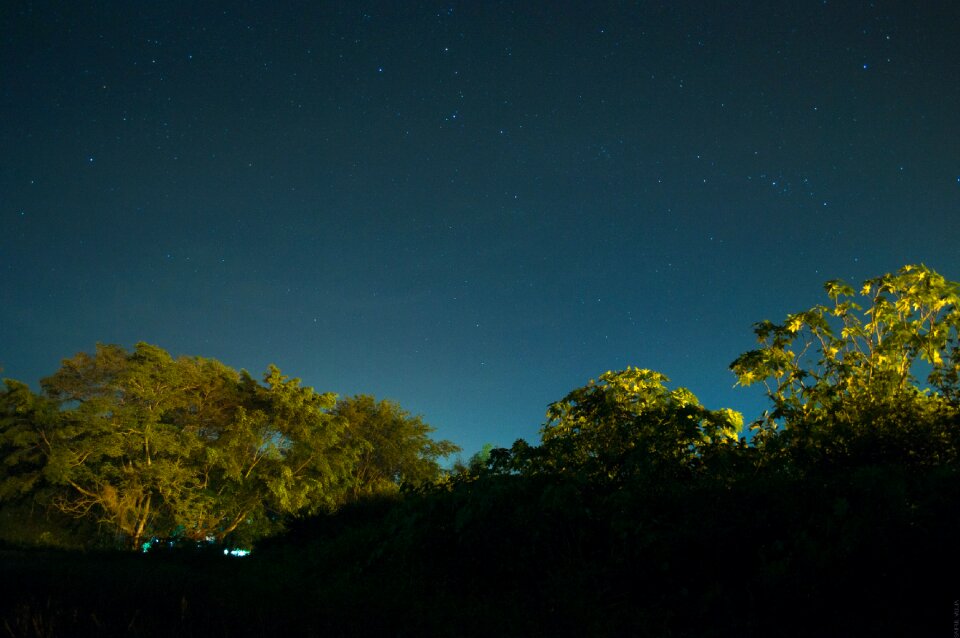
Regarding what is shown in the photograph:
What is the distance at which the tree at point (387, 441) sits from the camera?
1631 inches

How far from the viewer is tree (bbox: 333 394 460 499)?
41.4 meters

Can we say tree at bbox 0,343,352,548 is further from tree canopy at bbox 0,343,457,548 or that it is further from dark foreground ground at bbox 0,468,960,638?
dark foreground ground at bbox 0,468,960,638

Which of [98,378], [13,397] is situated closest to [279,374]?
[98,378]

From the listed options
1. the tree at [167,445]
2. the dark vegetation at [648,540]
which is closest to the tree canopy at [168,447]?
the tree at [167,445]

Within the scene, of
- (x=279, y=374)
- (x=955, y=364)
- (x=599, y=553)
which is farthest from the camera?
(x=279, y=374)

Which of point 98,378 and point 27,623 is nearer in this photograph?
point 27,623

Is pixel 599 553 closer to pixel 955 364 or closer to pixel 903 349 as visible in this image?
pixel 955 364

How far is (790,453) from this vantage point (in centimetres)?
670

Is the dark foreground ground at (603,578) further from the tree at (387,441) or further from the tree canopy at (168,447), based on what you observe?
the tree at (387,441)

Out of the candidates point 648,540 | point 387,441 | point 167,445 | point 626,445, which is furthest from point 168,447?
point 648,540

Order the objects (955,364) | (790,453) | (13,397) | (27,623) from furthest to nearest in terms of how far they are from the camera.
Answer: (13,397)
(955,364)
(790,453)
(27,623)

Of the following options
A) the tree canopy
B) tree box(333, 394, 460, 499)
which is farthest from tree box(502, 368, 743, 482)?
tree box(333, 394, 460, 499)

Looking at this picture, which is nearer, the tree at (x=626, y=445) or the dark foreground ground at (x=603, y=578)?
the dark foreground ground at (x=603, y=578)

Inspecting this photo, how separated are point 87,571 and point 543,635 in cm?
642
